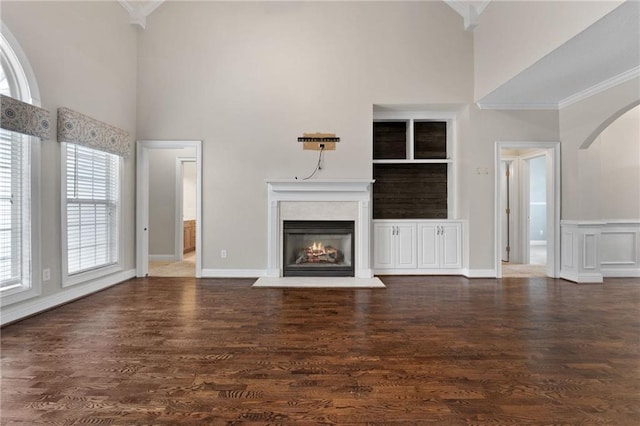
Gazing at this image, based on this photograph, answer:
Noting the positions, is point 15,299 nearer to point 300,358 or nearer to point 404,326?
point 300,358

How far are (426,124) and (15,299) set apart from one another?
5671mm

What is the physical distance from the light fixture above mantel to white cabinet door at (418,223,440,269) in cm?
521

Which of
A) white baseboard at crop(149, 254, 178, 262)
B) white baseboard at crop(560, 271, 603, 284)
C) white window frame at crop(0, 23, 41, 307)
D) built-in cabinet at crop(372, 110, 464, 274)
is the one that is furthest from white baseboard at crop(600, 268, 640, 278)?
white baseboard at crop(149, 254, 178, 262)

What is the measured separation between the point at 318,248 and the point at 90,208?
308 centimetres

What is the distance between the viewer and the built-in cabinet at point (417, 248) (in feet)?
16.3

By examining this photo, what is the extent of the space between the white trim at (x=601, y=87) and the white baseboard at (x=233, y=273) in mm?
5100

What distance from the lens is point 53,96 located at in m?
3.34

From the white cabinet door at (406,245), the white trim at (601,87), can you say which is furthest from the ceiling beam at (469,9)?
the white cabinet door at (406,245)

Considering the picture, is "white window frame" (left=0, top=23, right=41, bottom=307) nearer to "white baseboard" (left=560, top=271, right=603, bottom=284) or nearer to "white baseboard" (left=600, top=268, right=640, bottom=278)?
"white baseboard" (left=560, top=271, right=603, bottom=284)

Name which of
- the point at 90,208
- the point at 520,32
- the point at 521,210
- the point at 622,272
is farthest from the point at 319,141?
the point at 622,272

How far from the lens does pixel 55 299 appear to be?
11.0 ft

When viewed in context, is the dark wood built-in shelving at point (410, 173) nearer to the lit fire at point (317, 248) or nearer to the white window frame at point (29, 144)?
the lit fire at point (317, 248)

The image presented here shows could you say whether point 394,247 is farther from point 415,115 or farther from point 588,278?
point 588,278

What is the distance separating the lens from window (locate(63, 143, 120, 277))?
365 centimetres
